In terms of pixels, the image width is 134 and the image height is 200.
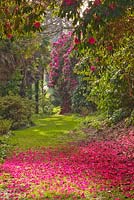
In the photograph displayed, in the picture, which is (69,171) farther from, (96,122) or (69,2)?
(96,122)

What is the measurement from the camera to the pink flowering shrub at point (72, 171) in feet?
27.2

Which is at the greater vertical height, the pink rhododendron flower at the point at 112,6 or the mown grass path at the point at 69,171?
the pink rhododendron flower at the point at 112,6

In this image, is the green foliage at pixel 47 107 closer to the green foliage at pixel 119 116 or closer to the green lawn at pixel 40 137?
the green lawn at pixel 40 137

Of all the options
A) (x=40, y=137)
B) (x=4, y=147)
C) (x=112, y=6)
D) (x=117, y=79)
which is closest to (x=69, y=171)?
(x=112, y=6)

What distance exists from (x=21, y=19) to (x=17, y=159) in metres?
4.91

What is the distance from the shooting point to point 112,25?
1057cm

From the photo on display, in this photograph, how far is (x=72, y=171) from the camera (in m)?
10.2

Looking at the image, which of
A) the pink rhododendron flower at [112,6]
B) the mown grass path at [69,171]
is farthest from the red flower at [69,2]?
the mown grass path at [69,171]

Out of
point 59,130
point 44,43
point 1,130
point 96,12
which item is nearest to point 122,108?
A: point 59,130

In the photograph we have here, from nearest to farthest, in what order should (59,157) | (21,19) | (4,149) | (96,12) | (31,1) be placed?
(96,12) → (21,19) → (31,1) → (59,157) → (4,149)

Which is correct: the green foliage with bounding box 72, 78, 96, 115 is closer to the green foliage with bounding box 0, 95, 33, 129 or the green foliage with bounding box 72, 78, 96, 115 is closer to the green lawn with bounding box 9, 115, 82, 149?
the green foliage with bounding box 0, 95, 33, 129

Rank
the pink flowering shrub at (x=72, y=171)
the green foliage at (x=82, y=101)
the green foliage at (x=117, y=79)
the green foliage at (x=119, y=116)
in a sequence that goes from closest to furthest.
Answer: the pink flowering shrub at (x=72, y=171) < the green foliage at (x=117, y=79) < the green foliage at (x=119, y=116) < the green foliage at (x=82, y=101)

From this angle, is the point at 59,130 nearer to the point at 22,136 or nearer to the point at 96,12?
the point at 22,136

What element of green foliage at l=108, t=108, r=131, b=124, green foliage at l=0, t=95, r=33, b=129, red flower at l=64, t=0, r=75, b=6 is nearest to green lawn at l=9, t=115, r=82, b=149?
green foliage at l=0, t=95, r=33, b=129
